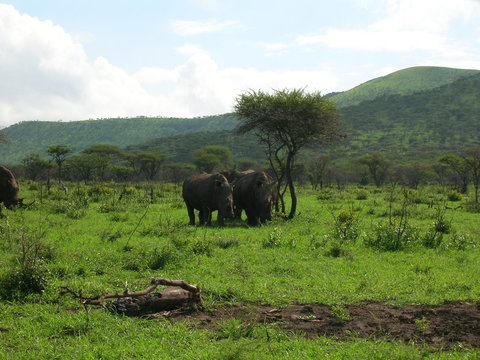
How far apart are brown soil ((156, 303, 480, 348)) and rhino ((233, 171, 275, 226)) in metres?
10.1

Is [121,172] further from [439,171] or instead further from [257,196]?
[257,196]

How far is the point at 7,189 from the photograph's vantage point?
17672 mm

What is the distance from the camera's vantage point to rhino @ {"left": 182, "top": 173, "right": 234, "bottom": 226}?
17031mm

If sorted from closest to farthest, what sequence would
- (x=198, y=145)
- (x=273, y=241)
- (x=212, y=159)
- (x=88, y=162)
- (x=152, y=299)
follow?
(x=152, y=299)
(x=273, y=241)
(x=88, y=162)
(x=212, y=159)
(x=198, y=145)

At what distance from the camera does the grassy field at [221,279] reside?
5.82m

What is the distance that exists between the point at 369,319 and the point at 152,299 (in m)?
3.58

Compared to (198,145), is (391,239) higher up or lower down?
lower down

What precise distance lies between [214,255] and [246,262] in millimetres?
1052

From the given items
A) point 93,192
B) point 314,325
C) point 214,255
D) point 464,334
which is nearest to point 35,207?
point 93,192

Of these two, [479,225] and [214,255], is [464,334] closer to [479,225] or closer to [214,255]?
[214,255]

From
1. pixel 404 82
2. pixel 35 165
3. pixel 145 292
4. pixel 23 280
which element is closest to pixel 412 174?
pixel 35 165

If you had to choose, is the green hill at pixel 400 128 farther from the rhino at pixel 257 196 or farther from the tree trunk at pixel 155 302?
the tree trunk at pixel 155 302

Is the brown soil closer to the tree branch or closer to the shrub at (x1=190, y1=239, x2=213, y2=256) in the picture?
the tree branch

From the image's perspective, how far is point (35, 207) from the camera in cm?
2030
